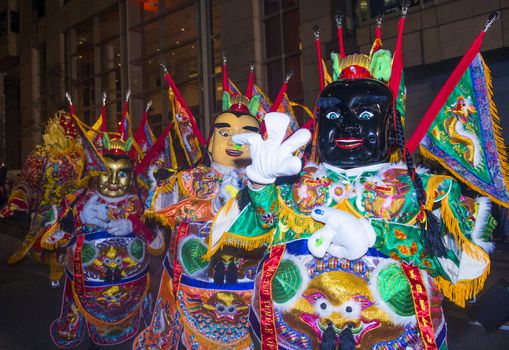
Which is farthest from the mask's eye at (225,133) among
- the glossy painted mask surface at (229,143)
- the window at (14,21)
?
the window at (14,21)

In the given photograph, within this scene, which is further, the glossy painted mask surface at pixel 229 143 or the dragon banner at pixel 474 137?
the glossy painted mask surface at pixel 229 143

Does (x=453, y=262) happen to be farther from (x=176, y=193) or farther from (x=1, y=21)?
(x=1, y=21)

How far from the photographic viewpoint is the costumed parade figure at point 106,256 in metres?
4.03

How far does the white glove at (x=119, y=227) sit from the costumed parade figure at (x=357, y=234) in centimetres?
210

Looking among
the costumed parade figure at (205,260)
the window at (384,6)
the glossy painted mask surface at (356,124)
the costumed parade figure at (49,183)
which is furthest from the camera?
the window at (384,6)

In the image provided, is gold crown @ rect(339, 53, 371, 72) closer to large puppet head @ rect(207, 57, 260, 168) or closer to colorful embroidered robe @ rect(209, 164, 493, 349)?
colorful embroidered robe @ rect(209, 164, 493, 349)

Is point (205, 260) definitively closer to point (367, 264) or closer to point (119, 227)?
point (119, 227)

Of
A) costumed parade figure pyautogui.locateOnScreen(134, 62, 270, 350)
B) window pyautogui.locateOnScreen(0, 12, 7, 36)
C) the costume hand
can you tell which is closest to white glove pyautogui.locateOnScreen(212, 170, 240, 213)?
costumed parade figure pyautogui.locateOnScreen(134, 62, 270, 350)

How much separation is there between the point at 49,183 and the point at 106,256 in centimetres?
248

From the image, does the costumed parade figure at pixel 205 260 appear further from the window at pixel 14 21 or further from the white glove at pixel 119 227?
the window at pixel 14 21

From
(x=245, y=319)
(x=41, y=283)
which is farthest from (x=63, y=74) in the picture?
(x=245, y=319)

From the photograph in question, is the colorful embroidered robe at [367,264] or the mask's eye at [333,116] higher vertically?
the mask's eye at [333,116]

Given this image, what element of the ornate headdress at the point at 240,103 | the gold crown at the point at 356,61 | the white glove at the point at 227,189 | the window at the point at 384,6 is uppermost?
the window at the point at 384,6

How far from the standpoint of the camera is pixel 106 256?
4.04 meters
